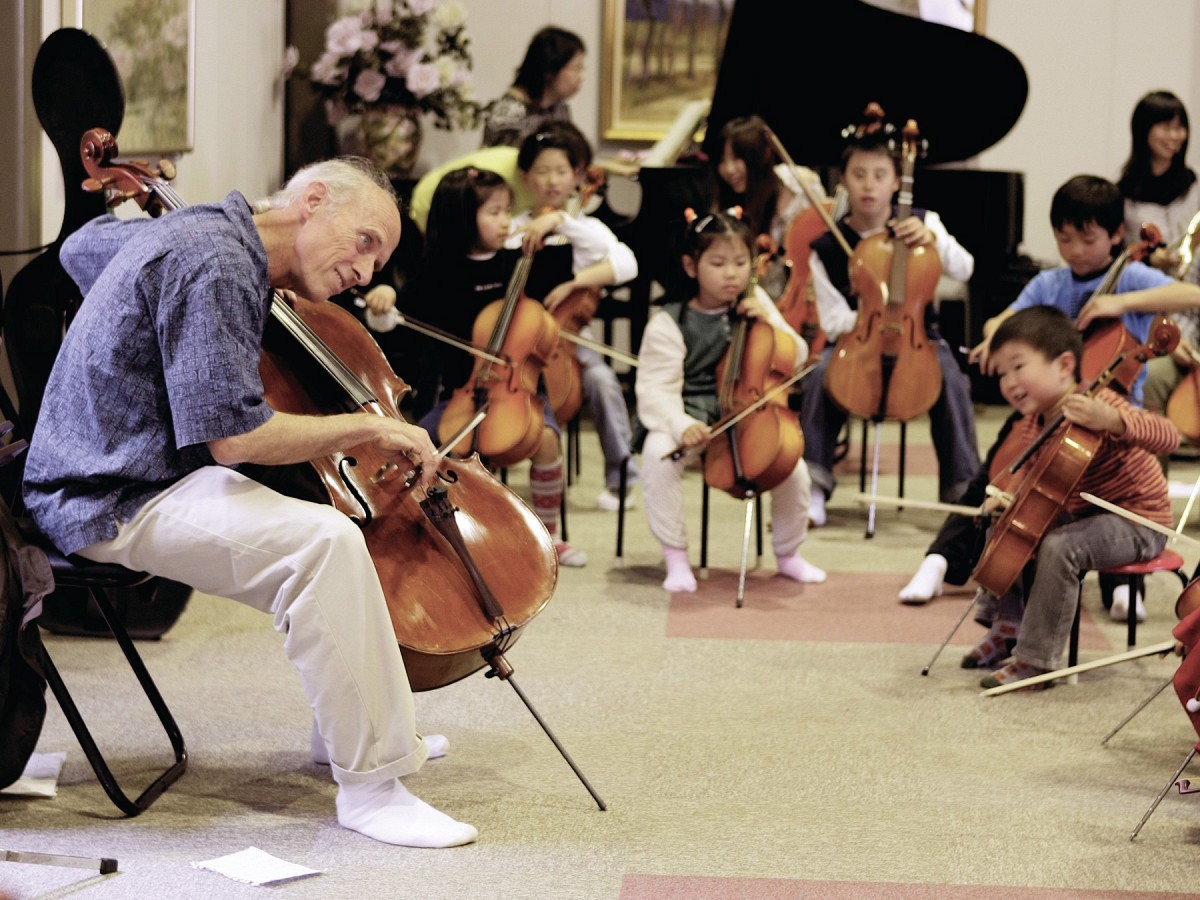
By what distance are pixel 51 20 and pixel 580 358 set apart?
5.95 feet

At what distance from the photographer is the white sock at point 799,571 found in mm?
4133

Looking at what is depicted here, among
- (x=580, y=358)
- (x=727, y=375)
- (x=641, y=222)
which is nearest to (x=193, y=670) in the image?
(x=727, y=375)

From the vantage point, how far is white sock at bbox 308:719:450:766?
274cm

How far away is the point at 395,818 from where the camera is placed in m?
2.42

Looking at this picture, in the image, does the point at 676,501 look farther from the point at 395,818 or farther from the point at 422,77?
the point at 422,77

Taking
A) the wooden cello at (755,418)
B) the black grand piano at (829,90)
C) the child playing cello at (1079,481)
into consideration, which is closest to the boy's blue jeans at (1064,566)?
the child playing cello at (1079,481)

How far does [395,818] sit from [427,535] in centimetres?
44

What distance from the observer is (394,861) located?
235cm

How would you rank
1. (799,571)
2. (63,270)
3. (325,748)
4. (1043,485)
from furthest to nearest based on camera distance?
(799,571)
(63,270)
(1043,485)
(325,748)

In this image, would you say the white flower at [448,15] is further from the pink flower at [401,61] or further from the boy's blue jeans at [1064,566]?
the boy's blue jeans at [1064,566]

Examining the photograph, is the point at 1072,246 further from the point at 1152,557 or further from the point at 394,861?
the point at 394,861

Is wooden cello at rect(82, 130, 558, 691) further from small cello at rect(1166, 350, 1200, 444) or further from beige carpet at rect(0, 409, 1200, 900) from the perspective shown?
small cello at rect(1166, 350, 1200, 444)

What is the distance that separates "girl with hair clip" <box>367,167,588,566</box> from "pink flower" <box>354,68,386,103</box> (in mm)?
1943

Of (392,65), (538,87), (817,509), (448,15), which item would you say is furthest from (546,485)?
(448,15)
